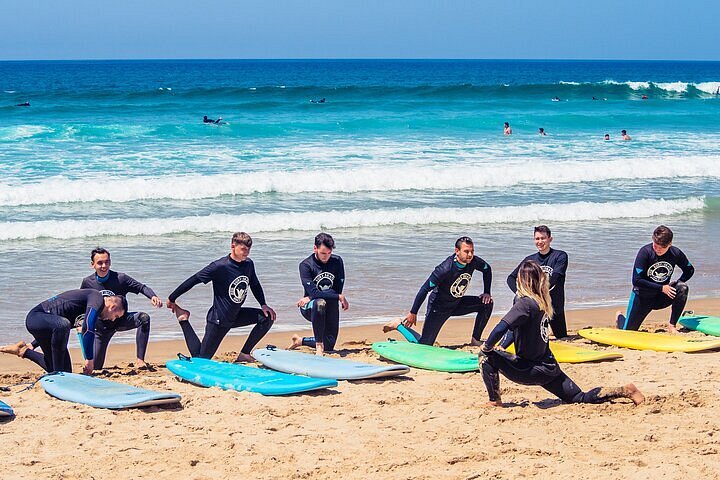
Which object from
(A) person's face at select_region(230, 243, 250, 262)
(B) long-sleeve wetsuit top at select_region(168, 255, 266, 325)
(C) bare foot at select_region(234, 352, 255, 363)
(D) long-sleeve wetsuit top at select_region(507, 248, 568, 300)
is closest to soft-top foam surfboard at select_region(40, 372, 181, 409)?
(B) long-sleeve wetsuit top at select_region(168, 255, 266, 325)

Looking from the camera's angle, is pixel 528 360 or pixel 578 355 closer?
pixel 528 360

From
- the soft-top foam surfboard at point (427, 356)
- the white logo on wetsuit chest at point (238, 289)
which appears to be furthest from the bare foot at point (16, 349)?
the soft-top foam surfboard at point (427, 356)

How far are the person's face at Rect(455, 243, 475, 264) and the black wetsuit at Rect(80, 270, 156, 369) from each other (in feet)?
9.52

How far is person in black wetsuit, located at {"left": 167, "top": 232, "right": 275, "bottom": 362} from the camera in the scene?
26.9ft

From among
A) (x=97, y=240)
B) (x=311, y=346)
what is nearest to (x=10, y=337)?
(x=311, y=346)

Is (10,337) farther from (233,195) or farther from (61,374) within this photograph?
(233,195)

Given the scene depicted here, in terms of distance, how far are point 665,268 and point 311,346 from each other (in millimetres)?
3732

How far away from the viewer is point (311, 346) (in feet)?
28.9

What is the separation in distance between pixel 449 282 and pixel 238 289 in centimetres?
206

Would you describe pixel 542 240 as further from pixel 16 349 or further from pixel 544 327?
pixel 16 349

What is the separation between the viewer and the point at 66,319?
24.6ft

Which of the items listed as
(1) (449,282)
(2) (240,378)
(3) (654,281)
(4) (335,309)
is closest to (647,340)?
(3) (654,281)

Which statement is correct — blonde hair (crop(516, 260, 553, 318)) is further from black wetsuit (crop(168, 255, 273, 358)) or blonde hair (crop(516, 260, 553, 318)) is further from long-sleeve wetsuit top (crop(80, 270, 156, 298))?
long-sleeve wetsuit top (crop(80, 270, 156, 298))

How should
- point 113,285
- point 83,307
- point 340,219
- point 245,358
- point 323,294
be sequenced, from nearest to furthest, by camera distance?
point 83,307 < point 113,285 < point 245,358 < point 323,294 < point 340,219
